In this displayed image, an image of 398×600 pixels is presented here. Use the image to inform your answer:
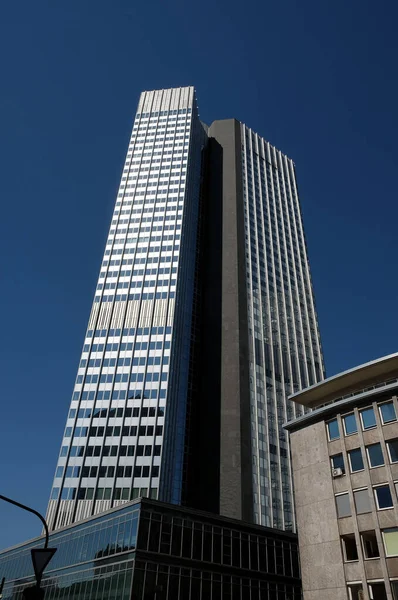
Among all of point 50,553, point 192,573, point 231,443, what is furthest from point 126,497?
point 50,553

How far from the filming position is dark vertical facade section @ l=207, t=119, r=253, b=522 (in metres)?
77.6

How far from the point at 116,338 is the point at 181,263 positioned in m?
20.5

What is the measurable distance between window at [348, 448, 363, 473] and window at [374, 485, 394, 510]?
186 cm

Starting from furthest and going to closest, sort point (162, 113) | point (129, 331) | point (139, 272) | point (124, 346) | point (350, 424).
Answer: point (162, 113) < point (139, 272) < point (129, 331) < point (124, 346) < point (350, 424)

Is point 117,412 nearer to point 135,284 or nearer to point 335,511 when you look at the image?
point 135,284

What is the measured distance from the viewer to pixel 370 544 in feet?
106

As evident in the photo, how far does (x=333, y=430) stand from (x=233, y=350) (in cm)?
5655

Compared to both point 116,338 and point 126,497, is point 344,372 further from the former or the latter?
point 116,338

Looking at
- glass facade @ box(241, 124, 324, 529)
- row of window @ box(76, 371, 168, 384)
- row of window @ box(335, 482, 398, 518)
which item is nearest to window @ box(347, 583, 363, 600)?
row of window @ box(335, 482, 398, 518)

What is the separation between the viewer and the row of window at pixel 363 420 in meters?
34.5

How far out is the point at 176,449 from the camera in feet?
271

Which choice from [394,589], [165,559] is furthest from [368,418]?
[165,559]

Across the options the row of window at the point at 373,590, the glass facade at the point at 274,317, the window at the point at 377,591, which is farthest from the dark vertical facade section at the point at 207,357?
the window at the point at 377,591

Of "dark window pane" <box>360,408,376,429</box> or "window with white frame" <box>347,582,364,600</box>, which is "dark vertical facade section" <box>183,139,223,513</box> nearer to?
"window with white frame" <box>347,582,364,600</box>
